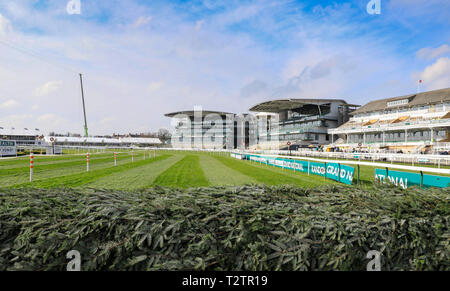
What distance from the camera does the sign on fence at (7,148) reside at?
2547 cm

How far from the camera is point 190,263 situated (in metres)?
1.99

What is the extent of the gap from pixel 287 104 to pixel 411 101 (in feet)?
116

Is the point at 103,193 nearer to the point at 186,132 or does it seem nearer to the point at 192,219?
the point at 192,219

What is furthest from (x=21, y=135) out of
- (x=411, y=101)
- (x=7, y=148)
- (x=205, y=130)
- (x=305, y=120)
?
(x=411, y=101)

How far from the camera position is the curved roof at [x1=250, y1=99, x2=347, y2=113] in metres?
74.2

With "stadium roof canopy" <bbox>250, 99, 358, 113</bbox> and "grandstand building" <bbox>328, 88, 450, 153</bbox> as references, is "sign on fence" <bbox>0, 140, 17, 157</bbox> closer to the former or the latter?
"grandstand building" <bbox>328, 88, 450, 153</bbox>

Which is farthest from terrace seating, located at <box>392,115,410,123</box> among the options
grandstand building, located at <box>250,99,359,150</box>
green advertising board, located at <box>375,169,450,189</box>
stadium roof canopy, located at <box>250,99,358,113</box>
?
green advertising board, located at <box>375,169,450,189</box>

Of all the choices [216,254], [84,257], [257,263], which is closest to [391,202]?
[257,263]

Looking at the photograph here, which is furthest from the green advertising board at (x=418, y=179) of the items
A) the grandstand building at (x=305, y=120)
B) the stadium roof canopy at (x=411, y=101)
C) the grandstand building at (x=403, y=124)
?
the grandstand building at (x=305, y=120)

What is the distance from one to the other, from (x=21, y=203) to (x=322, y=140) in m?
77.2

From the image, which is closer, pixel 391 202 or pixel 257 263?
pixel 257 263

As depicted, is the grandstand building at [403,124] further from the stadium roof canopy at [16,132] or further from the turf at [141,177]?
the stadium roof canopy at [16,132]
